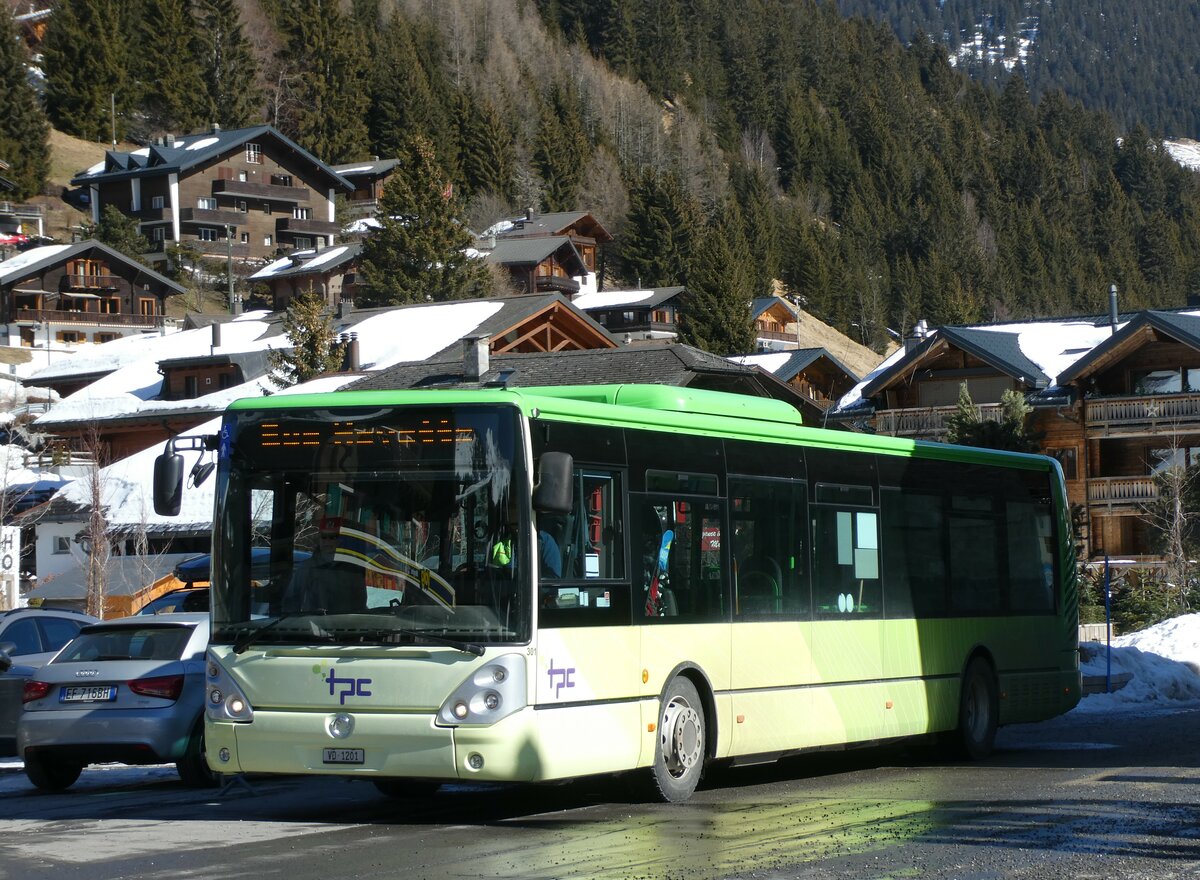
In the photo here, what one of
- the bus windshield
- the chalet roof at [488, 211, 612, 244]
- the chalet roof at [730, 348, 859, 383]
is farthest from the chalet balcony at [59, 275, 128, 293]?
the bus windshield

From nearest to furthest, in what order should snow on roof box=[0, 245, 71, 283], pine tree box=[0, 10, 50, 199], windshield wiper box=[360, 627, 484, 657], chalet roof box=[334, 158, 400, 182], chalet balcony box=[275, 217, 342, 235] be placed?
windshield wiper box=[360, 627, 484, 657]
snow on roof box=[0, 245, 71, 283]
pine tree box=[0, 10, 50, 199]
chalet balcony box=[275, 217, 342, 235]
chalet roof box=[334, 158, 400, 182]

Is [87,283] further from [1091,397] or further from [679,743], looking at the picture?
[679,743]

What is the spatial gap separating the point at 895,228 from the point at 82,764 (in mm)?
152749

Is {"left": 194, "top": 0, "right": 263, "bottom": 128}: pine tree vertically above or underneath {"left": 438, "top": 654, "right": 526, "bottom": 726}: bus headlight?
above

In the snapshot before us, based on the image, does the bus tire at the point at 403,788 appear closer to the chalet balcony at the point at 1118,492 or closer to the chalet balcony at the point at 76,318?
the chalet balcony at the point at 1118,492

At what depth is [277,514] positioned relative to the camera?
1102cm

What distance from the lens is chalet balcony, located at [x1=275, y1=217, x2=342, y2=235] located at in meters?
111

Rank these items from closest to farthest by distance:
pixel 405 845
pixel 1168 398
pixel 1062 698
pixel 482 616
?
pixel 405 845 < pixel 482 616 < pixel 1062 698 < pixel 1168 398

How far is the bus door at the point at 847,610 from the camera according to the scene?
1363 centimetres

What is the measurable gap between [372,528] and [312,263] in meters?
89.4

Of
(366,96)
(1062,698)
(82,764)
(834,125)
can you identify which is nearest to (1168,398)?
(1062,698)

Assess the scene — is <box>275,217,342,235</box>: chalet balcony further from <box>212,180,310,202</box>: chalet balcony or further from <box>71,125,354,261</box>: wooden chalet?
<box>212,180,310,202</box>: chalet balcony

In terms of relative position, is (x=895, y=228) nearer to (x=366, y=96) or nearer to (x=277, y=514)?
(x=366, y=96)

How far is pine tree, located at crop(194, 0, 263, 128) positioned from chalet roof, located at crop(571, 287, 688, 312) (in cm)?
3530
